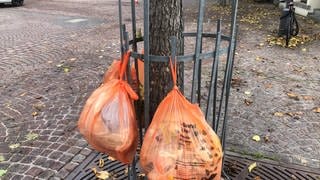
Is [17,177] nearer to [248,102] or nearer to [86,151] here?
[86,151]

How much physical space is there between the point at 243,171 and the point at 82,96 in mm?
2814

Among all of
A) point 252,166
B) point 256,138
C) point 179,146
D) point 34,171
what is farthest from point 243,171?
point 34,171

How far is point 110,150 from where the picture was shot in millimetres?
2580

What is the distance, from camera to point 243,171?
3.72 metres

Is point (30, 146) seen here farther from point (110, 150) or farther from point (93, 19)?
point (93, 19)

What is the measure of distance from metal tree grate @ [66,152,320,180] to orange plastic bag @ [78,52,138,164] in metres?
1.19

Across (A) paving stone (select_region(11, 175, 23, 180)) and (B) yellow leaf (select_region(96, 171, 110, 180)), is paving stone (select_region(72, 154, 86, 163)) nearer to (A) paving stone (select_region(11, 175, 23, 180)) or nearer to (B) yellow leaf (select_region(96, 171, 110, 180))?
(B) yellow leaf (select_region(96, 171, 110, 180))

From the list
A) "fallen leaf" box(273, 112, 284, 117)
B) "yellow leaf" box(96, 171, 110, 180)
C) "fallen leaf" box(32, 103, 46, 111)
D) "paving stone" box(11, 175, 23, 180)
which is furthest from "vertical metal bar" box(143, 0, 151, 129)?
"fallen leaf" box(32, 103, 46, 111)

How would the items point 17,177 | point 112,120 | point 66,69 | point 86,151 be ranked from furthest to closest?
point 66,69
point 86,151
point 17,177
point 112,120

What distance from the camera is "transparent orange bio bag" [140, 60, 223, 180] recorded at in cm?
227

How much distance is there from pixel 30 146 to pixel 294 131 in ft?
10.2

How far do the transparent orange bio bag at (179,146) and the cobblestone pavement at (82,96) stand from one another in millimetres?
1703

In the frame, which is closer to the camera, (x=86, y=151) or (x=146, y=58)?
(x=146, y=58)

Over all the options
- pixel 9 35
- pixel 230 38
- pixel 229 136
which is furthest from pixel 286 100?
pixel 9 35
